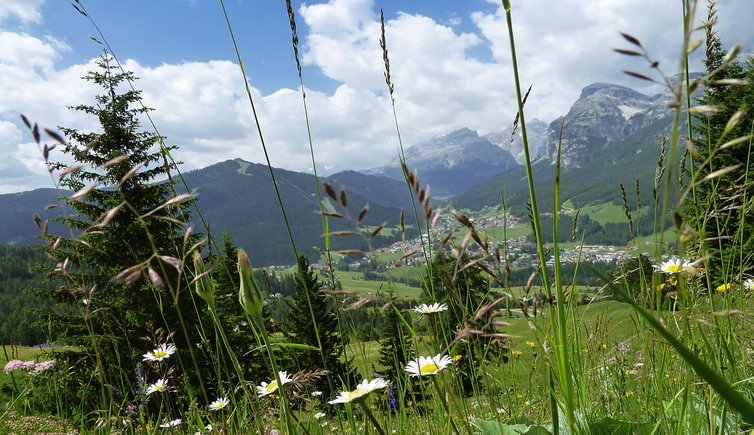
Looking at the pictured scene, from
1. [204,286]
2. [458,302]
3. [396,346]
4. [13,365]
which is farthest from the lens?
[13,365]

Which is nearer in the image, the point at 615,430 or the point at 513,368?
the point at 615,430

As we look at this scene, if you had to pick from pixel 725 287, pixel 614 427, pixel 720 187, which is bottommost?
pixel 614 427

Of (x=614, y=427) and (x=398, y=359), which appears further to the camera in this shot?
(x=398, y=359)

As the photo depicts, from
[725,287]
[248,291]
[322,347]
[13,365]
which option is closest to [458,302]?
[248,291]

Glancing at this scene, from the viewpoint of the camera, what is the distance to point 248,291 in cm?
139

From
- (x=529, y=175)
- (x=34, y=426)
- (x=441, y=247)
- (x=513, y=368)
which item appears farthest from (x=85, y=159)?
(x=34, y=426)

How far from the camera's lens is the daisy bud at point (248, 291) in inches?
53.5

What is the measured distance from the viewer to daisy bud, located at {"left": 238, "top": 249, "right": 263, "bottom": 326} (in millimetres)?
1359

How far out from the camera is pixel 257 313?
1.35 meters

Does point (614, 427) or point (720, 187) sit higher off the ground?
point (720, 187)

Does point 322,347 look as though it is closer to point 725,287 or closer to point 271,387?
point 271,387

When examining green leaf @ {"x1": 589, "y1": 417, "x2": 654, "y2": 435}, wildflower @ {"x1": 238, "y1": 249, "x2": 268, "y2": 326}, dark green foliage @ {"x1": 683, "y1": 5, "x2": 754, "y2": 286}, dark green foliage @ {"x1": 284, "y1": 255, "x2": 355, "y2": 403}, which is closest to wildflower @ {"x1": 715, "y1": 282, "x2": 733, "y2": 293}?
dark green foliage @ {"x1": 683, "y1": 5, "x2": 754, "y2": 286}

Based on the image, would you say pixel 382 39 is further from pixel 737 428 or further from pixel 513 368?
pixel 737 428

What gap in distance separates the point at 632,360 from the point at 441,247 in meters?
4.10
